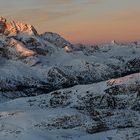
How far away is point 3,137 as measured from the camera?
75438 mm

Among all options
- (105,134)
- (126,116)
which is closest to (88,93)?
(126,116)

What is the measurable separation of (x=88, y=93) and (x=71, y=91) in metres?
4.71

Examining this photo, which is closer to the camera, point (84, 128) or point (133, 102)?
point (84, 128)

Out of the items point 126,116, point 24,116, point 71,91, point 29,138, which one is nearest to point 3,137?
point 29,138

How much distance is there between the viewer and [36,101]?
12475cm

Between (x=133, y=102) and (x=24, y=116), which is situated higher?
(x=24, y=116)

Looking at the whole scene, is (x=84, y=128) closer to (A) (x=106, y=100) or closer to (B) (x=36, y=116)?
(B) (x=36, y=116)

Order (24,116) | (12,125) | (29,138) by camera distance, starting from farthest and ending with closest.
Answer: (24,116)
(12,125)
(29,138)

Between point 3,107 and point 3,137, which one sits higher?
point 3,137

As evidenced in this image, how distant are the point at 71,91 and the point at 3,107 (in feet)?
54.9

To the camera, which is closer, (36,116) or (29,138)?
(29,138)

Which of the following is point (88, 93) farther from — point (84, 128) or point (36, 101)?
point (84, 128)

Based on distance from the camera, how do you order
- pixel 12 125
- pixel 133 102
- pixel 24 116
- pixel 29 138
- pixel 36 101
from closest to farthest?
1. pixel 29 138
2. pixel 12 125
3. pixel 24 116
4. pixel 133 102
5. pixel 36 101

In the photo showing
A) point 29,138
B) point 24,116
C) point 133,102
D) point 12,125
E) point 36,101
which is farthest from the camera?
point 36,101
